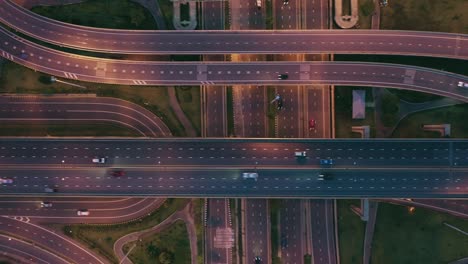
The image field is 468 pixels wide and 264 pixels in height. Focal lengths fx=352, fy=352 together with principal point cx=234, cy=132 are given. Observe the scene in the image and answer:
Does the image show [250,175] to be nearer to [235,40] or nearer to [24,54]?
[235,40]

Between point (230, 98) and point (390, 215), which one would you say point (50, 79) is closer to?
point (230, 98)

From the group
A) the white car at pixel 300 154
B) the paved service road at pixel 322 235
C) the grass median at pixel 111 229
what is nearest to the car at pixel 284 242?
the paved service road at pixel 322 235

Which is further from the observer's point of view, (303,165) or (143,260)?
(143,260)

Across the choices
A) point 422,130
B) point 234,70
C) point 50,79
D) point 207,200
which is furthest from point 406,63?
point 50,79

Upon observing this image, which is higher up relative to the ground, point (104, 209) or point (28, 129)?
point (28, 129)

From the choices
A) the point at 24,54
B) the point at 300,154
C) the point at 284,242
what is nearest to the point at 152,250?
the point at 284,242

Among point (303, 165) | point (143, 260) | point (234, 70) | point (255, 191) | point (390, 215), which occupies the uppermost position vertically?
point (234, 70)

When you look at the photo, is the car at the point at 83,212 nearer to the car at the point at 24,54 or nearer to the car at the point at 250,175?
the car at the point at 24,54
